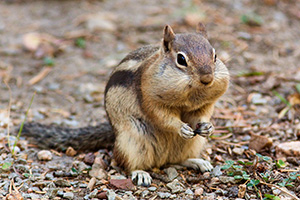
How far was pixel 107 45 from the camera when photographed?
697 centimetres

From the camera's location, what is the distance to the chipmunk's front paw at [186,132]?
359cm

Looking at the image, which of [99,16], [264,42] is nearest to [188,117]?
[264,42]

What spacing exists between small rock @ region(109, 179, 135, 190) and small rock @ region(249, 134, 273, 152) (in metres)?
1.37

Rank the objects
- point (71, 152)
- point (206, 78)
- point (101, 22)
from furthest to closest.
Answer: point (101, 22), point (71, 152), point (206, 78)

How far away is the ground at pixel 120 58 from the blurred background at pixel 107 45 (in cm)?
2

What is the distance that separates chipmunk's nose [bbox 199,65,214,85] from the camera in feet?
10.4

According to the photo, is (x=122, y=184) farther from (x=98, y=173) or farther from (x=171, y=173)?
(x=171, y=173)

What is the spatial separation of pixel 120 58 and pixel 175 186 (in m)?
3.27

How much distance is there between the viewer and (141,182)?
378 cm

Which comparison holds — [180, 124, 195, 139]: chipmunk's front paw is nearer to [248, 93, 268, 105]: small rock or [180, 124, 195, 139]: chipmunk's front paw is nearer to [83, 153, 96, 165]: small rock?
[83, 153, 96, 165]: small rock

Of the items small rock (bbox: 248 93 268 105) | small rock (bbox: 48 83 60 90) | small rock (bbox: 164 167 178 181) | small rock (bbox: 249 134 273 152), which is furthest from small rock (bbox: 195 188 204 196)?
small rock (bbox: 48 83 60 90)

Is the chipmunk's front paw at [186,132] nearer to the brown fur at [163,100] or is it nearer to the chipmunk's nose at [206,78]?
the brown fur at [163,100]

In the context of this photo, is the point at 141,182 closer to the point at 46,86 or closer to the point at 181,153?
the point at 181,153

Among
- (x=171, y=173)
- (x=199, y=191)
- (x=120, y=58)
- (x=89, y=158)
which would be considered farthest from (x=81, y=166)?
(x=120, y=58)
